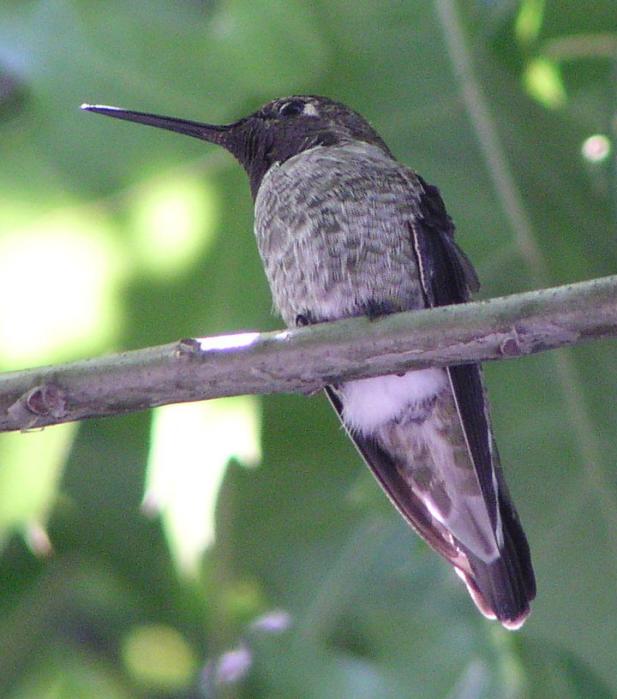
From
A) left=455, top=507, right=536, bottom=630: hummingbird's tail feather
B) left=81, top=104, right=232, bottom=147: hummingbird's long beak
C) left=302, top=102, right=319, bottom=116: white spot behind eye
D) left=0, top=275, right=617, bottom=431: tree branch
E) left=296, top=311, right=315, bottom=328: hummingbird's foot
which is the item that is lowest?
left=455, top=507, right=536, bottom=630: hummingbird's tail feather

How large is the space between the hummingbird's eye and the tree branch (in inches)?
72.2

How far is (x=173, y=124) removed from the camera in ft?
11.3

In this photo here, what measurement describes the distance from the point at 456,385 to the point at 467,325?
2.33 feet

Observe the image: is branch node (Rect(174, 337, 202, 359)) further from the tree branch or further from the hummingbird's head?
the hummingbird's head

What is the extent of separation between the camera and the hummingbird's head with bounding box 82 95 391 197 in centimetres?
371

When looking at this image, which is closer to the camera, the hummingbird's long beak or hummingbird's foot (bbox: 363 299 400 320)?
hummingbird's foot (bbox: 363 299 400 320)

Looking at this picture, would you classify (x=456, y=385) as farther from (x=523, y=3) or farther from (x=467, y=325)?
(x=523, y=3)

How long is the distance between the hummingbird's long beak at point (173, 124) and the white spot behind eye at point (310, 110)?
28 centimetres

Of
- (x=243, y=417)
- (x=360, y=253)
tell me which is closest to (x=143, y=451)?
(x=243, y=417)

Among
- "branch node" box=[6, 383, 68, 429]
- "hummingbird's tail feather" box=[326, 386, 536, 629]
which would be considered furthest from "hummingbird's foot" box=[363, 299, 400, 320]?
"branch node" box=[6, 383, 68, 429]

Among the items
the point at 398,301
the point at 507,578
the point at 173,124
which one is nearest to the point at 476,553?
the point at 507,578

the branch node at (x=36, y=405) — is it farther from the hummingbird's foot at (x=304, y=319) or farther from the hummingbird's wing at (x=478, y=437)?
the hummingbird's foot at (x=304, y=319)

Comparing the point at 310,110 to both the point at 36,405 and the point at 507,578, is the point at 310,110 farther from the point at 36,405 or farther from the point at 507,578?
the point at 36,405

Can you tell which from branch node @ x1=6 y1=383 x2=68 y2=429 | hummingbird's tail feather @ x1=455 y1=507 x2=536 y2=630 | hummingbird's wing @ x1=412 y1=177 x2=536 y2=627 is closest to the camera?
branch node @ x1=6 y1=383 x2=68 y2=429
